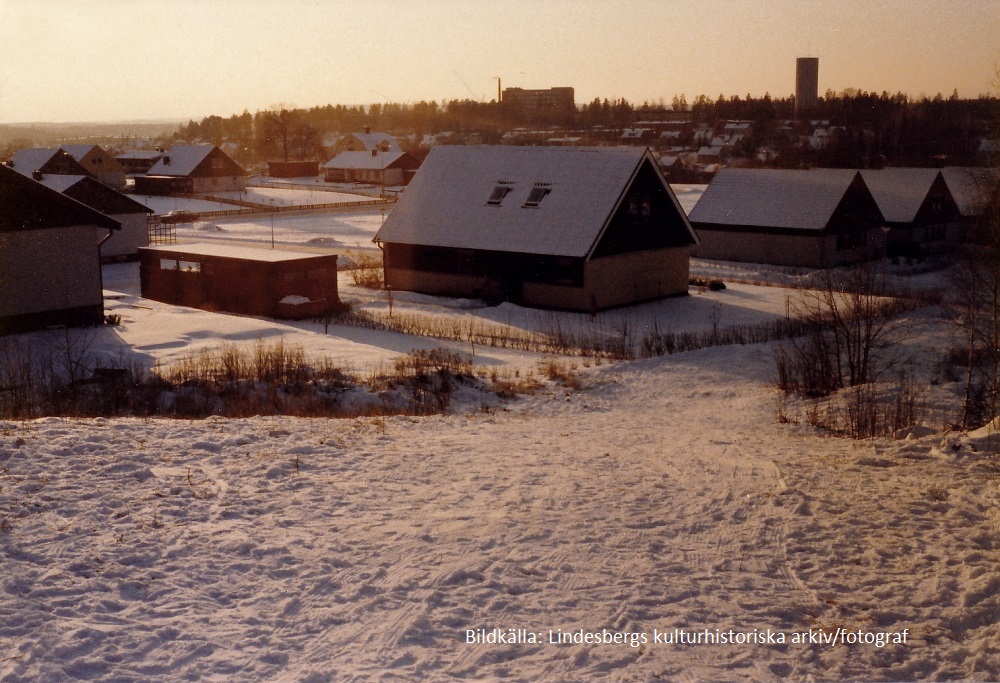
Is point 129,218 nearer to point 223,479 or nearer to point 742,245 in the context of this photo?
point 742,245

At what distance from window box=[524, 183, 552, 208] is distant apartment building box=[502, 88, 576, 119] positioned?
417 feet

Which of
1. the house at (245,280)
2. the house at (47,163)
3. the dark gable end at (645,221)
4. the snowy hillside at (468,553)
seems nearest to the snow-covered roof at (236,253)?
the house at (245,280)

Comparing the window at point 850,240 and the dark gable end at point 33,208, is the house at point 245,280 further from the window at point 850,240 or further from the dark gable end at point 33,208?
the window at point 850,240

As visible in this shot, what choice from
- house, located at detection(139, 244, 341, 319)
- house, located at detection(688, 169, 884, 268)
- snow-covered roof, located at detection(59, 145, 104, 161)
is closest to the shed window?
house, located at detection(139, 244, 341, 319)

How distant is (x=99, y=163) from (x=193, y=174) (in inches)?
357

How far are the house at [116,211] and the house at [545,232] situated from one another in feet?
46.9

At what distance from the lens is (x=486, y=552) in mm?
9125

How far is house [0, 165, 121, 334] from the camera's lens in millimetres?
24125

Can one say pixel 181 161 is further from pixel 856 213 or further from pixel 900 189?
pixel 856 213

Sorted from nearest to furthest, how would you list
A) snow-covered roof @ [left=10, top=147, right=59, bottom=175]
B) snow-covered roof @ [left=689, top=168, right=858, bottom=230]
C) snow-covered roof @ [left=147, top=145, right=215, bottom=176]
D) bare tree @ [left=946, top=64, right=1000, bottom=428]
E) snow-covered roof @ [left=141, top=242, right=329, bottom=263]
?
1. bare tree @ [left=946, top=64, right=1000, bottom=428]
2. snow-covered roof @ [left=141, top=242, right=329, bottom=263]
3. snow-covered roof @ [left=689, top=168, right=858, bottom=230]
4. snow-covered roof @ [left=10, top=147, right=59, bottom=175]
5. snow-covered roof @ [left=147, top=145, right=215, bottom=176]

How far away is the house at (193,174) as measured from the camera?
85.4m

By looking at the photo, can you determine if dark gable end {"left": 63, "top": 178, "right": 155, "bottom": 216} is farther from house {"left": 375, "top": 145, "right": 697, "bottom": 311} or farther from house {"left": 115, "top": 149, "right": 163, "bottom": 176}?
house {"left": 115, "top": 149, "right": 163, "bottom": 176}

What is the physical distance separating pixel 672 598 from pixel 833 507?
3082 millimetres

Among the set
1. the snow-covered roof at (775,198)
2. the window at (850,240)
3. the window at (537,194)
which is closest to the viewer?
the window at (537,194)
